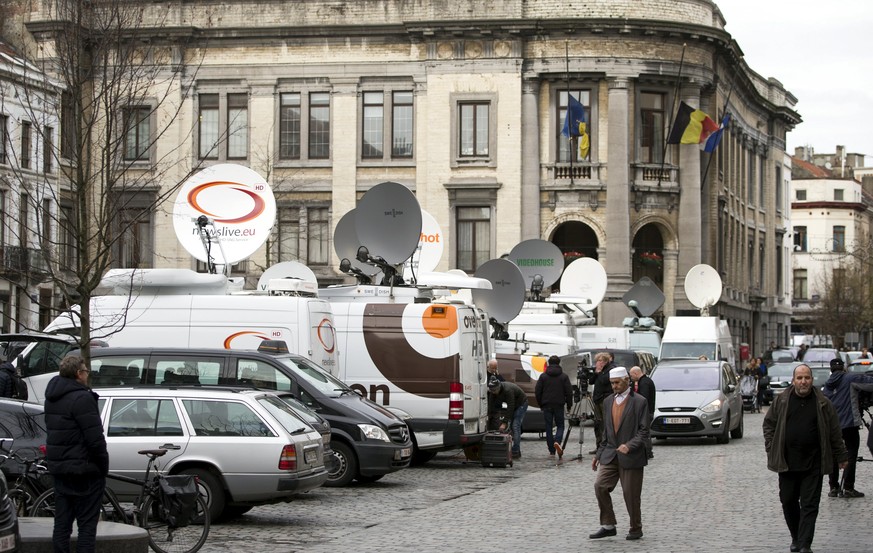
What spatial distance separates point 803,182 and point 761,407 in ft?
280

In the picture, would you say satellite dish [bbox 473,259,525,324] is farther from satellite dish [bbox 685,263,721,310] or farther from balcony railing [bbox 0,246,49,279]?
satellite dish [bbox 685,263,721,310]

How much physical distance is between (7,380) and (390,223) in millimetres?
9720

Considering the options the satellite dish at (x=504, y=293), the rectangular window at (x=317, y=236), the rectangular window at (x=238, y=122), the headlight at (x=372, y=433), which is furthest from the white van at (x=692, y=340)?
the headlight at (x=372, y=433)

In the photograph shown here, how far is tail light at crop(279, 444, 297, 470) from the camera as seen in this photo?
663 inches

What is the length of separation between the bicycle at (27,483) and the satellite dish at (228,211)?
15.4 meters

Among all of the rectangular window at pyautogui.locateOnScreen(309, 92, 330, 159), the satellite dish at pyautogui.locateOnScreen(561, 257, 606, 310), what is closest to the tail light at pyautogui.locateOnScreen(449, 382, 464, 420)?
the satellite dish at pyautogui.locateOnScreen(561, 257, 606, 310)

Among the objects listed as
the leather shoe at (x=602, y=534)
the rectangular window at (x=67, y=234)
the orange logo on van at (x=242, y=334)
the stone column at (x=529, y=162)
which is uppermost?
the stone column at (x=529, y=162)

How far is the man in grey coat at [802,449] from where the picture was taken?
14312 mm

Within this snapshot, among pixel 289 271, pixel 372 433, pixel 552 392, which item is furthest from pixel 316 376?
pixel 289 271

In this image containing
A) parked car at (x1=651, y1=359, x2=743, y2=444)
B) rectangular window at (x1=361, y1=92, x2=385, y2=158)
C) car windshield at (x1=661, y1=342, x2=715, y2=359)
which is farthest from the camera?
rectangular window at (x1=361, y1=92, x2=385, y2=158)

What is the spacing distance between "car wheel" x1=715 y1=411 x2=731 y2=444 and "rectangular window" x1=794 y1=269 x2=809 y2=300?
105m

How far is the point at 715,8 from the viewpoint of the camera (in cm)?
6012

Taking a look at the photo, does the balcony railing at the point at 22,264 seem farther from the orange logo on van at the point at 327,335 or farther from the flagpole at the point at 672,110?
the flagpole at the point at 672,110

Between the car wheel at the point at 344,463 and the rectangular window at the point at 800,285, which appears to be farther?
the rectangular window at the point at 800,285
